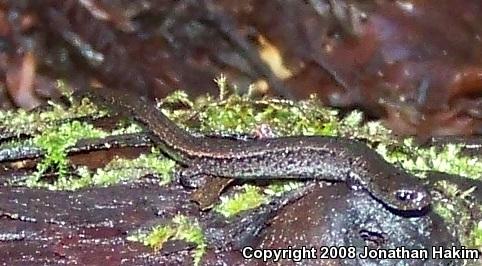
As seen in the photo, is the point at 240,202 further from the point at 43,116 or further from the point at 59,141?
the point at 43,116

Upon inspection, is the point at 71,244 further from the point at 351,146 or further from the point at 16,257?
the point at 351,146

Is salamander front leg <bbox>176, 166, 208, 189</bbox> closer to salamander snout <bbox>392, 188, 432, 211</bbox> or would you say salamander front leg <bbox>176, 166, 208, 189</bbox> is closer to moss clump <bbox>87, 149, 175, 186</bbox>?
moss clump <bbox>87, 149, 175, 186</bbox>

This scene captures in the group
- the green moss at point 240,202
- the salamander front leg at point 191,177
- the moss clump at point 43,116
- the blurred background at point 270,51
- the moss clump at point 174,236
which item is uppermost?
the blurred background at point 270,51

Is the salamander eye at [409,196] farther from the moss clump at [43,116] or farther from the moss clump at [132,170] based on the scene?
the moss clump at [43,116]

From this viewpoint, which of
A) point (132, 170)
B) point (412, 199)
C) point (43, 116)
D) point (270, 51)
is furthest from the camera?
point (270, 51)

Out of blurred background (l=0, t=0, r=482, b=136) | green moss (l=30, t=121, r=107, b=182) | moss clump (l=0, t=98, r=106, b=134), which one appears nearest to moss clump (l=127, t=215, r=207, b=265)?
green moss (l=30, t=121, r=107, b=182)

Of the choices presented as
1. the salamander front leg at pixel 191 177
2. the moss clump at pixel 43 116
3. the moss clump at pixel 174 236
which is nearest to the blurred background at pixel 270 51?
the moss clump at pixel 43 116

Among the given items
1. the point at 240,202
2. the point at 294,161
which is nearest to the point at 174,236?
the point at 240,202
